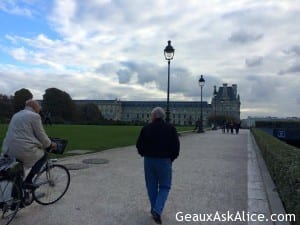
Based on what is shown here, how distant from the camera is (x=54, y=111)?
363 ft

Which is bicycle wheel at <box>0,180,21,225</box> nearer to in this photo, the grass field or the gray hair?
the gray hair

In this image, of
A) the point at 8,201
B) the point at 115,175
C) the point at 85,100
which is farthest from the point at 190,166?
the point at 85,100

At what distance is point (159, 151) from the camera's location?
6.68 m

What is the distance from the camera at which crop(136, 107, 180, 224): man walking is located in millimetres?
6688

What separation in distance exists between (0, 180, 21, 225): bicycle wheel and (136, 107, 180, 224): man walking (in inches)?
78.8

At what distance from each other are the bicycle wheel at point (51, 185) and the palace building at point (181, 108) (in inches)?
4645

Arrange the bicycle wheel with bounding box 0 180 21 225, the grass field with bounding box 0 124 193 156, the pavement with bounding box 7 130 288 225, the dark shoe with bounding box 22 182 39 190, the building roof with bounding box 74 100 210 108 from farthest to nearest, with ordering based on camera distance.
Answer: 1. the building roof with bounding box 74 100 210 108
2. the grass field with bounding box 0 124 193 156
3. the dark shoe with bounding box 22 182 39 190
4. the pavement with bounding box 7 130 288 225
5. the bicycle wheel with bounding box 0 180 21 225

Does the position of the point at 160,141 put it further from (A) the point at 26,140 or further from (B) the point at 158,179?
(A) the point at 26,140

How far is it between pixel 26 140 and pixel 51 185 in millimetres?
1426

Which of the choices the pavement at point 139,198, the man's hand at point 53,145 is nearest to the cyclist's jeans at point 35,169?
the man's hand at point 53,145

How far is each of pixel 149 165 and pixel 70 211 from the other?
1.55 meters

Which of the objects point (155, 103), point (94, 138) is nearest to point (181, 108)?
point (155, 103)

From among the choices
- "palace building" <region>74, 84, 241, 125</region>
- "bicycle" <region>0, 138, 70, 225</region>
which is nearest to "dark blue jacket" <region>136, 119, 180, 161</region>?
"bicycle" <region>0, 138, 70, 225</region>

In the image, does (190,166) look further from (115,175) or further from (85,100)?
(85,100)
